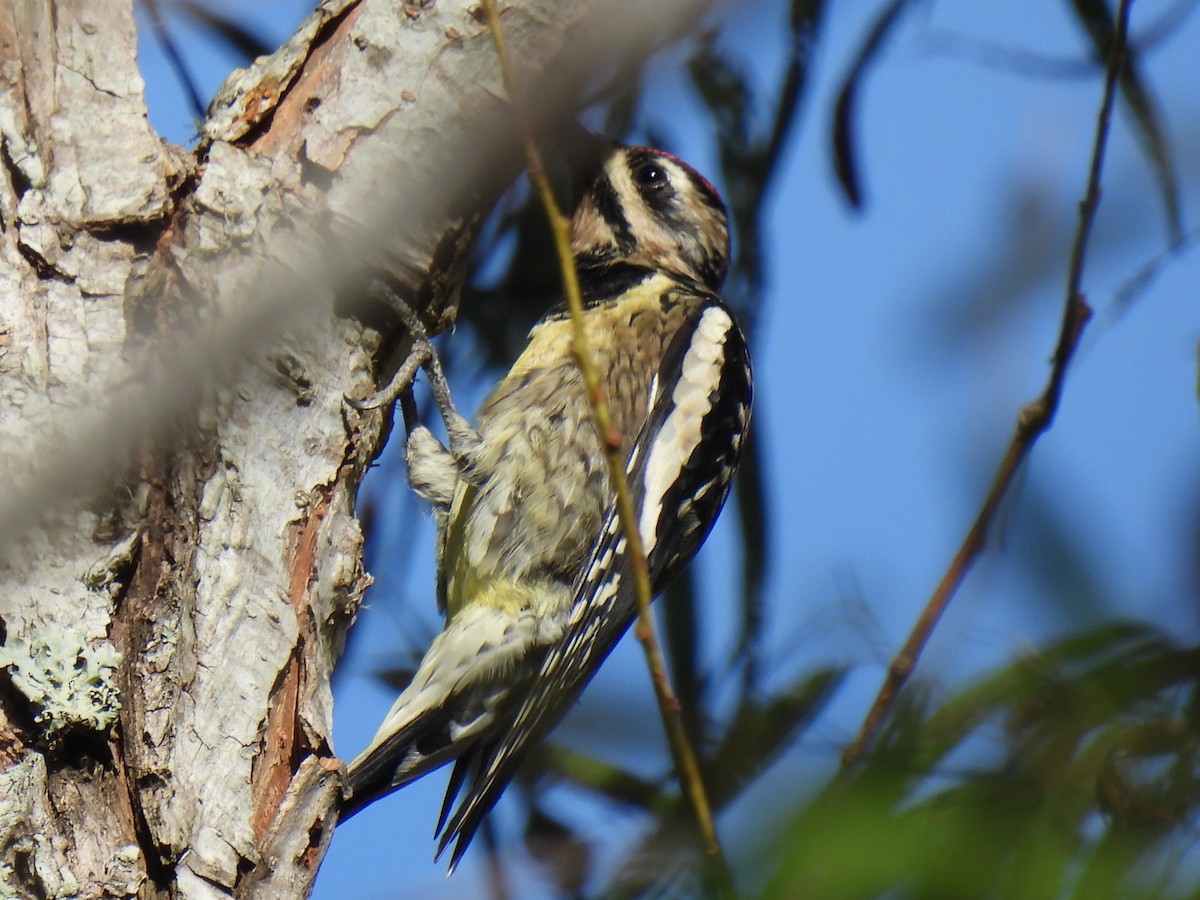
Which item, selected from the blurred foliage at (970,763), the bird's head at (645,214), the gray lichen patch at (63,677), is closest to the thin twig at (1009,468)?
the blurred foliage at (970,763)

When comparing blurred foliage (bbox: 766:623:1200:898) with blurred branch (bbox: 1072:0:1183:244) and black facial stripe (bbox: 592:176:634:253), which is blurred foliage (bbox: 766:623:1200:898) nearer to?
blurred branch (bbox: 1072:0:1183:244)

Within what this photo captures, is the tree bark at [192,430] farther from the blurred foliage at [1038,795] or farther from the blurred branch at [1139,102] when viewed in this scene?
the blurred branch at [1139,102]

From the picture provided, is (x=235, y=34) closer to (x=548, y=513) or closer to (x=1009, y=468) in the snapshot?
(x=548, y=513)

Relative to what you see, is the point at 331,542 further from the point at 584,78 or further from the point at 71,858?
the point at 584,78

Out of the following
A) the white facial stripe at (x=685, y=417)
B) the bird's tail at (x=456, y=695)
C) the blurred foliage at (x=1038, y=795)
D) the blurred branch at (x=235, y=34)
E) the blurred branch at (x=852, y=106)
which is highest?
the blurred branch at (x=235, y=34)

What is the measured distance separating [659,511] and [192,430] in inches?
30.5

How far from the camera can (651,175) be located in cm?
244

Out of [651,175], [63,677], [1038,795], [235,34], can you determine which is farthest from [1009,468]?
[235,34]

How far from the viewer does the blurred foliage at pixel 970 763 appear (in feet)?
4.04

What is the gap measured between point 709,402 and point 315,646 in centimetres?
80

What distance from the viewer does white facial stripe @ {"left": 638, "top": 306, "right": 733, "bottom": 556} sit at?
204cm

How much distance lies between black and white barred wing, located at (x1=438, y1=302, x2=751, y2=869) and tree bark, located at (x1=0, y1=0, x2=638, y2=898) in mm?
387

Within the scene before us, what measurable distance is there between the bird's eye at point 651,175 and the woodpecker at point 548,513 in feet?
0.99

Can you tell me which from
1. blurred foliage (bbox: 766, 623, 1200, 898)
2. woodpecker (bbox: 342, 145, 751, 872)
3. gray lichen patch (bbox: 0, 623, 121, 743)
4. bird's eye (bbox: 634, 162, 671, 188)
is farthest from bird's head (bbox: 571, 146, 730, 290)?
gray lichen patch (bbox: 0, 623, 121, 743)
